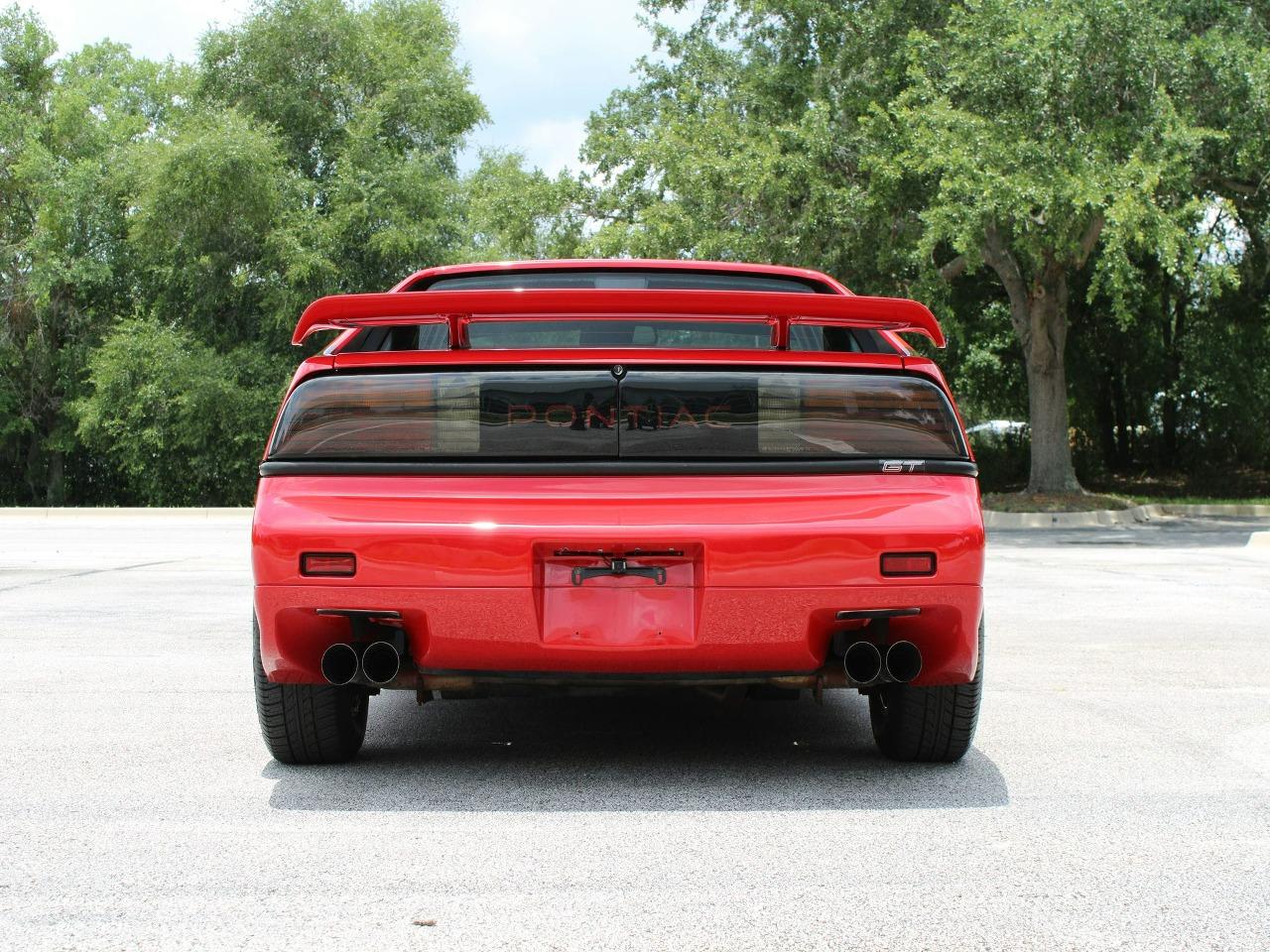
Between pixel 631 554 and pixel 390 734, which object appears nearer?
pixel 631 554

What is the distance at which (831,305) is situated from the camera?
4359 mm

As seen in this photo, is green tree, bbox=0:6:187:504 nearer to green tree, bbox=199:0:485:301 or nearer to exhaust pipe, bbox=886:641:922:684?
green tree, bbox=199:0:485:301

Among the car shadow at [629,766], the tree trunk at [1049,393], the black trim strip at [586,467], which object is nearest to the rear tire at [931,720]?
the car shadow at [629,766]

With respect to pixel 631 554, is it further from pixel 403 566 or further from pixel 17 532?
pixel 17 532

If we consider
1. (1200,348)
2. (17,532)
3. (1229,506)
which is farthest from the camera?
(1200,348)

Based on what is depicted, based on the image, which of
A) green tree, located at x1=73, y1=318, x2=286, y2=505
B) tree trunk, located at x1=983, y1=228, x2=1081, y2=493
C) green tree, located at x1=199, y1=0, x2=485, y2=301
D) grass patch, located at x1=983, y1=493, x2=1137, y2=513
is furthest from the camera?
green tree, located at x1=199, y1=0, x2=485, y2=301

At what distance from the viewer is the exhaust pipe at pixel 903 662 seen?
14.2 ft

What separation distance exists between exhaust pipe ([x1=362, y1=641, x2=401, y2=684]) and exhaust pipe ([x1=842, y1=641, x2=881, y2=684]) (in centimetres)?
137

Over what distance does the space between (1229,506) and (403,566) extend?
23.5 meters

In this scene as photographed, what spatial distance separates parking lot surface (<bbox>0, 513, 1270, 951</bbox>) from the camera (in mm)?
3316

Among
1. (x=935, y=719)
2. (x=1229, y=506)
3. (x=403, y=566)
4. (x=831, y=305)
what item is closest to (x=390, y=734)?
(x=403, y=566)

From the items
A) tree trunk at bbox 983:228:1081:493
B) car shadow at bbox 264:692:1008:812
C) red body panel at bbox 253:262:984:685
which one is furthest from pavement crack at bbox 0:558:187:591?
tree trunk at bbox 983:228:1081:493

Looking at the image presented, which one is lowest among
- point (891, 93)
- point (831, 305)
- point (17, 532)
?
point (17, 532)

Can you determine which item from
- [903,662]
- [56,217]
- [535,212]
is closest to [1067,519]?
[535,212]
